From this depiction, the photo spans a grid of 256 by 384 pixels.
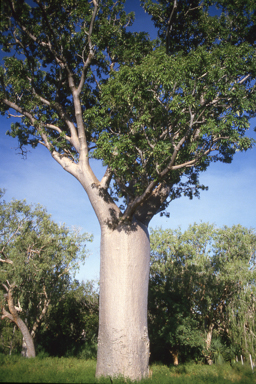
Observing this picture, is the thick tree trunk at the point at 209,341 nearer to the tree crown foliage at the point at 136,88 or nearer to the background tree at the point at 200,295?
the background tree at the point at 200,295

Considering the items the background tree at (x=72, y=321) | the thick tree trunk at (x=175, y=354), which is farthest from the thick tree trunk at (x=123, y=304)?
the background tree at (x=72, y=321)

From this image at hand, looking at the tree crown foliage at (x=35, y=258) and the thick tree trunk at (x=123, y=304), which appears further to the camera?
the tree crown foliage at (x=35, y=258)

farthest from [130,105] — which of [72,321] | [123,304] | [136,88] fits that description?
[72,321]

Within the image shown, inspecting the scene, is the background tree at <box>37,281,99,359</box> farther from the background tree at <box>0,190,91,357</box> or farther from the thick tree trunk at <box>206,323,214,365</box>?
the thick tree trunk at <box>206,323,214,365</box>

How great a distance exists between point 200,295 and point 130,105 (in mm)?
13752

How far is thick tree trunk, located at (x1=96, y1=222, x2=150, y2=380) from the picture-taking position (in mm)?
5664

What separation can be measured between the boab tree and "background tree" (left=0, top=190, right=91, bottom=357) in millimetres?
7344

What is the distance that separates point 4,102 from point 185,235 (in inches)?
670

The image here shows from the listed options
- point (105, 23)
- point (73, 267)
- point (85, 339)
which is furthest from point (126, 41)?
point (85, 339)

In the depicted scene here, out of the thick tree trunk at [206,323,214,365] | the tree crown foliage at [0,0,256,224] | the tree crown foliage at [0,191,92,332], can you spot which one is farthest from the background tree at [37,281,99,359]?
the tree crown foliage at [0,0,256,224]

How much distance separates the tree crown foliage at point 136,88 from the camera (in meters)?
6.38

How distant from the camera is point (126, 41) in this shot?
920 centimetres

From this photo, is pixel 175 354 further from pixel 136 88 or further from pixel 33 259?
pixel 136 88

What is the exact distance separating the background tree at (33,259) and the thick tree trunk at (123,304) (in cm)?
827
